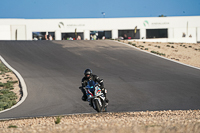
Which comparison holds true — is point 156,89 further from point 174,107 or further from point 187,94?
point 174,107

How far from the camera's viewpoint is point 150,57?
1159 inches

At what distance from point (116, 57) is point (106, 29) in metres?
40.8

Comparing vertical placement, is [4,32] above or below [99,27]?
below

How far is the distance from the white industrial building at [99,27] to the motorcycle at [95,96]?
4547 centimetres

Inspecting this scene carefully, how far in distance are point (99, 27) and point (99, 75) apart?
48.7 m

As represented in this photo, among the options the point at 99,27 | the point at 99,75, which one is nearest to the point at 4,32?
the point at 99,27

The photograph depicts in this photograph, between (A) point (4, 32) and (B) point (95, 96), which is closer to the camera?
(B) point (95, 96)

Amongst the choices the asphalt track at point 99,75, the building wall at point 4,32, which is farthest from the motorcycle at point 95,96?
the building wall at point 4,32

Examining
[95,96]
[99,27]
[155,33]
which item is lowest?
[95,96]

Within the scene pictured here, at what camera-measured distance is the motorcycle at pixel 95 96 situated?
35.3ft

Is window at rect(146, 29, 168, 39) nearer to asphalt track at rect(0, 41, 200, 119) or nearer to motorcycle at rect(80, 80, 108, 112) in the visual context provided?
asphalt track at rect(0, 41, 200, 119)

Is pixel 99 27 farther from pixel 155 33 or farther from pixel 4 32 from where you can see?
pixel 4 32

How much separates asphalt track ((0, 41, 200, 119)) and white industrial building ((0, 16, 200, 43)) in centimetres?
2653

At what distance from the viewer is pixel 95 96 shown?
1073cm
